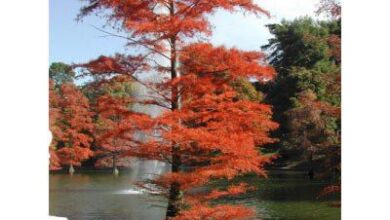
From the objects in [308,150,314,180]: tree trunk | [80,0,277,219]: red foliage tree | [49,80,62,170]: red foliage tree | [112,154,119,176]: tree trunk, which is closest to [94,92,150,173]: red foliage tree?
[112,154,119,176]: tree trunk

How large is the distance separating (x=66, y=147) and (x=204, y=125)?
5.82 ft

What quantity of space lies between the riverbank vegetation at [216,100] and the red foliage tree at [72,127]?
31 cm

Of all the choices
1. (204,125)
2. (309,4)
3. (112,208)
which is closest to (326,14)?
(309,4)

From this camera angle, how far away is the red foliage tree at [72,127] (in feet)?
18.9

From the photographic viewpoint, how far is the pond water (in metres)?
5.43

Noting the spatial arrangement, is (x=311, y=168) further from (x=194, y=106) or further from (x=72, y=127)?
(x=72, y=127)

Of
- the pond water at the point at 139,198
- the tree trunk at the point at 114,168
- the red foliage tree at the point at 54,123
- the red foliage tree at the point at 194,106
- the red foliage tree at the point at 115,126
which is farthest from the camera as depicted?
the red foliage tree at the point at 54,123

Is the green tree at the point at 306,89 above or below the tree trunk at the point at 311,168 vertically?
above

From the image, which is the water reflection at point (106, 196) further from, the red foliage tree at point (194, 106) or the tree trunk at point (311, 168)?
the tree trunk at point (311, 168)

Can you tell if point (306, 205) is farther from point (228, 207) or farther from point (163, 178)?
point (163, 178)

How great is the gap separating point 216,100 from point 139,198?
1450mm

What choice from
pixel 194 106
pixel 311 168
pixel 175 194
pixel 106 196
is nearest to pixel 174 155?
pixel 175 194

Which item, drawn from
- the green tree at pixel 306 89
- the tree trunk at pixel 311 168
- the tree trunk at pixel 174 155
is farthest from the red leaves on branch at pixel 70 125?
the tree trunk at pixel 311 168

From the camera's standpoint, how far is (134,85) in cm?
549
